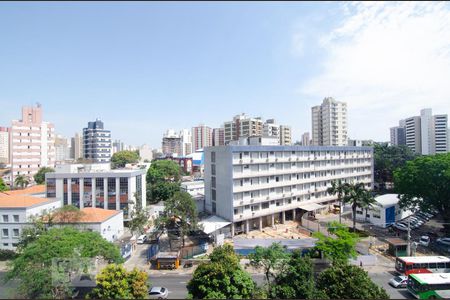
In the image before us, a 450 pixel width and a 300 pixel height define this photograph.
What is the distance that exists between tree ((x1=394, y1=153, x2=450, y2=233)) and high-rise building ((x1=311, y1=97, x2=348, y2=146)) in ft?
168

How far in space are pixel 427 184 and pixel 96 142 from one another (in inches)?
3967

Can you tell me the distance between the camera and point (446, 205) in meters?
32.6

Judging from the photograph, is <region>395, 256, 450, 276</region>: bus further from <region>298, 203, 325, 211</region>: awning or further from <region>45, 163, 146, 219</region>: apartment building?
<region>45, 163, 146, 219</region>: apartment building

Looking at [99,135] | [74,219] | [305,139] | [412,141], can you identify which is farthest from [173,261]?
[305,139]

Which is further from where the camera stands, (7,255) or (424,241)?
(424,241)

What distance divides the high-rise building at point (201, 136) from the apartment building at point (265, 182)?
99.2 metres

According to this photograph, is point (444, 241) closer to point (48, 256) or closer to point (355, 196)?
point (355, 196)

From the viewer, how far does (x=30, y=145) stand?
233 feet

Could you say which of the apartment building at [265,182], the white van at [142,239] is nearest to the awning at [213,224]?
the apartment building at [265,182]

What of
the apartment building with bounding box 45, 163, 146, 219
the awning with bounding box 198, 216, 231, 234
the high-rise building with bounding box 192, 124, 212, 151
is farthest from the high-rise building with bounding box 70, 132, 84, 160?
the awning with bounding box 198, 216, 231, 234

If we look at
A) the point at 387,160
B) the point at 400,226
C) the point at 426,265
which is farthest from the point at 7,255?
the point at 387,160

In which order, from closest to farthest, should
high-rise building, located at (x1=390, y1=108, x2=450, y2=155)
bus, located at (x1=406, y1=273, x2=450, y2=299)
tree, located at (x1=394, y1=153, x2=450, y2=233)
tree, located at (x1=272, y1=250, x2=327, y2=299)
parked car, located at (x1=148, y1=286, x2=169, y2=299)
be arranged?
tree, located at (x1=272, y1=250, x2=327, y2=299) → bus, located at (x1=406, y1=273, x2=450, y2=299) → parked car, located at (x1=148, y1=286, x2=169, y2=299) → tree, located at (x1=394, y1=153, x2=450, y2=233) → high-rise building, located at (x1=390, y1=108, x2=450, y2=155)

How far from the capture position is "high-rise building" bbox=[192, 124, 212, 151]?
142750 mm

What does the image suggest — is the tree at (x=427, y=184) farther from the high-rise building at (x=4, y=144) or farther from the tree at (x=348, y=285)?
the high-rise building at (x=4, y=144)
